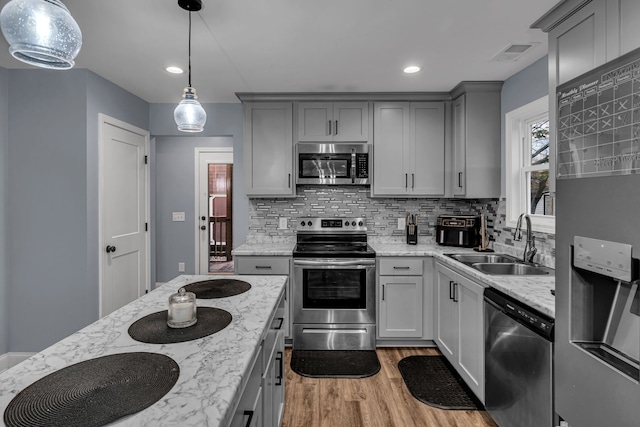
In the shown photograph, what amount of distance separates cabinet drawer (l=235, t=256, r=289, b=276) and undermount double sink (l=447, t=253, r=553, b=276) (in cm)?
145

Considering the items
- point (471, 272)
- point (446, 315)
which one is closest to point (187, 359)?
point (471, 272)

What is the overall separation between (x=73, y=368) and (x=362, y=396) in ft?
6.35

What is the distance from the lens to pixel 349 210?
143 inches

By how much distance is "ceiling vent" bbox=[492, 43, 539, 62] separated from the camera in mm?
2330

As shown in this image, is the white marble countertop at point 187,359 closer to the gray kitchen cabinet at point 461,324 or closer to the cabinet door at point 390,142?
the gray kitchen cabinet at point 461,324

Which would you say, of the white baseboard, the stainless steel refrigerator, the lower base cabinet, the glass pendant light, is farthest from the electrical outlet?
the white baseboard

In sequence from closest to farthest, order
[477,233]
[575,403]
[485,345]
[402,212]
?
[575,403]
[485,345]
[477,233]
[402,212]

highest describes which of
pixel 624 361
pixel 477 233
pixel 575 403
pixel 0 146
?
pixel 0 146

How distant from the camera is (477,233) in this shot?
127 inches

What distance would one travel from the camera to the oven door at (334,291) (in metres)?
3.01

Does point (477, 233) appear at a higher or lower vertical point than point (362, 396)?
higher

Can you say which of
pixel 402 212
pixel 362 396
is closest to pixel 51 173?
pixel 362 396

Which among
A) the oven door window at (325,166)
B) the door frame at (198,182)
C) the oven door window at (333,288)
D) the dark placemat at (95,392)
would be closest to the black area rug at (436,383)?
the oven door window at (333,288)

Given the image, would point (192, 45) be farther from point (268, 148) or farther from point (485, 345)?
point (485, 345)
